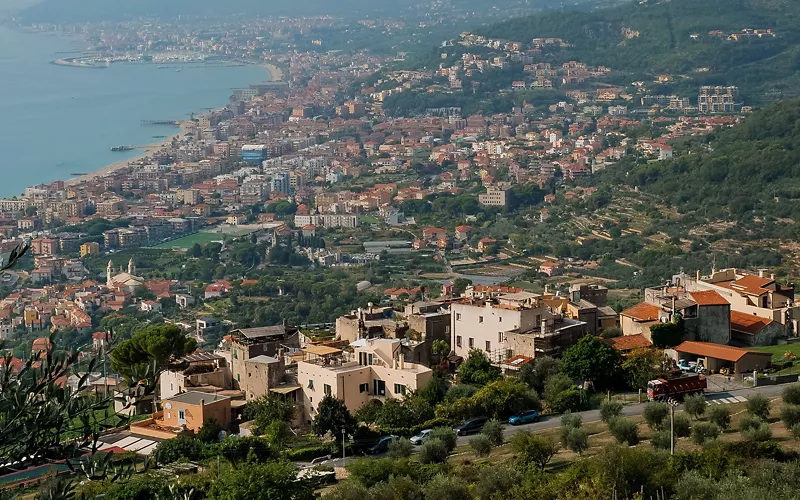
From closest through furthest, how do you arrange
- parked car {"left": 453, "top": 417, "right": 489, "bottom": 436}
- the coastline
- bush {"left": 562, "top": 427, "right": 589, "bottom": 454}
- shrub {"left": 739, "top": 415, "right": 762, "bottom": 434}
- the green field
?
shrub {"left": 739, "top": 415, "right": 762, "bottom": 434}, bush {"left": 562, "top": 427, "right": 589, "bottom": 454}, parked car {"left": 453, "top": 417, "right": 489, "bottom": 436}, the green field, the coastline

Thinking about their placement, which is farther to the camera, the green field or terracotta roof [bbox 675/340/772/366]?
the green field

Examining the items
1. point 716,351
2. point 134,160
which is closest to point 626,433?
point 716,351

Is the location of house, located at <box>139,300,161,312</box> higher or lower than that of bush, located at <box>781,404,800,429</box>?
lower

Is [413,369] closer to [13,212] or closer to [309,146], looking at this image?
[13,212]

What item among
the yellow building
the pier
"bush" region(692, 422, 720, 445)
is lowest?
the pier

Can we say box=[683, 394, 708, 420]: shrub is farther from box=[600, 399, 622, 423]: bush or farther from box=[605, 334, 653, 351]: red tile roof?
box=[605, 334, 653, 351]: red tile roof

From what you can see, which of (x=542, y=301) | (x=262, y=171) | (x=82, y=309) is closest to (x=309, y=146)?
(x=262, y=171)

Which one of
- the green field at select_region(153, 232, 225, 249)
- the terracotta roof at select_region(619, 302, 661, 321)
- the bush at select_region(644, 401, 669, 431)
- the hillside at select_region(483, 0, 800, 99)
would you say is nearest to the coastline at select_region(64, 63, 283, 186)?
the green field at select_region(153, 232, 225, 249)
